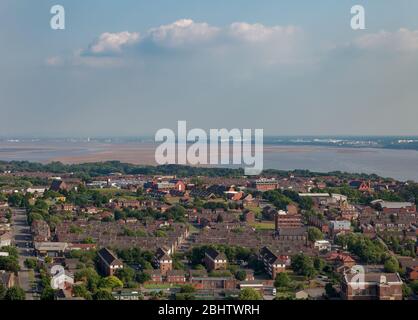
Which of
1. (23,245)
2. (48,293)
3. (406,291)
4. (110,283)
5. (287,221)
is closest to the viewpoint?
(48,293)

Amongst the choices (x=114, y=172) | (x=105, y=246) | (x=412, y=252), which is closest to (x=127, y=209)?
(x=105, y=246)

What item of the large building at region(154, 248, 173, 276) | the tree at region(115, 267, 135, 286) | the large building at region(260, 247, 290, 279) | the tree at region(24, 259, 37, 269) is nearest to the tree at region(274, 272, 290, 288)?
the large building at region(260, 247, 290, 279)

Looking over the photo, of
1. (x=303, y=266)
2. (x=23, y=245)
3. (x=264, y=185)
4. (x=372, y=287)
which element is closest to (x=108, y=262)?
(x=303, y=266)

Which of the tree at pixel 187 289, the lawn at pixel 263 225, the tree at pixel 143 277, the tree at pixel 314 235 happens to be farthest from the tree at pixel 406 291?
the lawn at pixel 263 225

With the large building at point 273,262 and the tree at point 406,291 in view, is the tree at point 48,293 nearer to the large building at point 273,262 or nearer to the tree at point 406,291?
the large building at point 273,262

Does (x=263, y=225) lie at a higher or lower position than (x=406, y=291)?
lower

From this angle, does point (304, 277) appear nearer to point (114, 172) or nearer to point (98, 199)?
point (98, 199)

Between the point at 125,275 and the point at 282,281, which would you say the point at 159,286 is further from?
the point at 282,281
